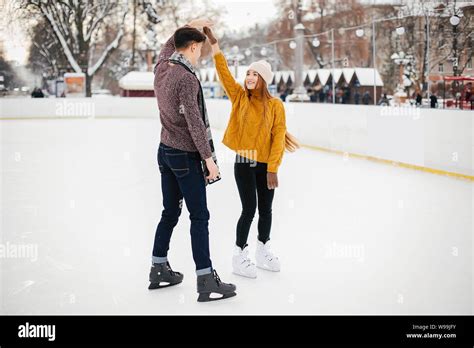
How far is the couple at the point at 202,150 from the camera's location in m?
3.61

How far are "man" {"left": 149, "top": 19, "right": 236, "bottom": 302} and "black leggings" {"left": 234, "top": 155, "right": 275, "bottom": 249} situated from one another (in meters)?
0.50

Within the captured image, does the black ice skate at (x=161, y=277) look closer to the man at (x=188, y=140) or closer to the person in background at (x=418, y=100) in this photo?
the man at (x=188, y=140)

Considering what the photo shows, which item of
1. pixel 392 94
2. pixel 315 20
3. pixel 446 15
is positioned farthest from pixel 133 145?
pixel 315 20

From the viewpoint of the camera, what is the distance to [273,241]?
5.40m

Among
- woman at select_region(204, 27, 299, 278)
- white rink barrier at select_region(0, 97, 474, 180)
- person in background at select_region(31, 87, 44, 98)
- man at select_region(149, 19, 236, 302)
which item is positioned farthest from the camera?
person in background at select_region(31, 87, 44, 98)

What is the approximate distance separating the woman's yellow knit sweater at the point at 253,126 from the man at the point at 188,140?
18.9 inches

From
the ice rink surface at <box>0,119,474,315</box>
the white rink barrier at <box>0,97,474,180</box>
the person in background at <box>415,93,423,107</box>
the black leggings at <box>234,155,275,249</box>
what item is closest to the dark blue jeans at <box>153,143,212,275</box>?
the ice rink surface at <box>0,119,474,315</box>

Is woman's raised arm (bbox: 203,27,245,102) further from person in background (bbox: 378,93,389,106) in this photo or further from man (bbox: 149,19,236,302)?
person in background (bbox: 378,93,389,106)

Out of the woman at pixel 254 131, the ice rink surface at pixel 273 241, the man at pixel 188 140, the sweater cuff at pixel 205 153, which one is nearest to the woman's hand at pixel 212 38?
the woman at pixel 254 131

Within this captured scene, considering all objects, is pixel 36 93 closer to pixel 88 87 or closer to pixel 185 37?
pixel 88 87

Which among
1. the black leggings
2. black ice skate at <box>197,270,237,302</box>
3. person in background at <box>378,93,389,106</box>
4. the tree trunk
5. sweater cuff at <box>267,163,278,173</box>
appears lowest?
black ice skate at <box>197,270,237,302</box>

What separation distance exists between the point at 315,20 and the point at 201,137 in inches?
1244

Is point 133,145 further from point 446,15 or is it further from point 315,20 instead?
point 315,20

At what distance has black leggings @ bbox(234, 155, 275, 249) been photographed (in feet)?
13.9
